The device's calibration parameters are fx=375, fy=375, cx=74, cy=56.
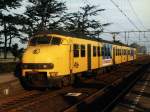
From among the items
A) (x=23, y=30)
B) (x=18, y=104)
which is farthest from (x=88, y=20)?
(x=18, y=104)

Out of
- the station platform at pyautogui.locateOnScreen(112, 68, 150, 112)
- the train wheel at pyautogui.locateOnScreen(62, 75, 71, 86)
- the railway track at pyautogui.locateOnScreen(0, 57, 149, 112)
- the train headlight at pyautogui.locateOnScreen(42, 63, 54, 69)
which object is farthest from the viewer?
the train wheel at pyautogui.locateOnScreen(62, 75, 71, 86)

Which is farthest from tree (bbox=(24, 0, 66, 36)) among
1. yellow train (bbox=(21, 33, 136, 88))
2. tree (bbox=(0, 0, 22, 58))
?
yellow train (bbox=(21, 33, 136, 88))

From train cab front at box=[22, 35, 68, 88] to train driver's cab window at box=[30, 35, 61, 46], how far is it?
8.4 inches

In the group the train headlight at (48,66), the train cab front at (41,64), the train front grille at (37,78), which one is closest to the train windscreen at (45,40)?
the train cab front at (41,64)

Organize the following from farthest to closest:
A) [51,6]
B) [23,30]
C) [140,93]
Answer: [51,6] < [23,30] < [140,93]

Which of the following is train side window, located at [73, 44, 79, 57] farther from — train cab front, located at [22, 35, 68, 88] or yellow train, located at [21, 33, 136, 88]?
train cab front, located at [22, 35, 68, 88]

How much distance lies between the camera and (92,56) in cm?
2570

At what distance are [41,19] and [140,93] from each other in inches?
1275

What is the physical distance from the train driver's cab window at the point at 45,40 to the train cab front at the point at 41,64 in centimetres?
21

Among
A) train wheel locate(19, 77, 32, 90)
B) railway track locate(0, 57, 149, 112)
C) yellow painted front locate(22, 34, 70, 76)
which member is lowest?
railway track locate(0, 57, 149, 112)

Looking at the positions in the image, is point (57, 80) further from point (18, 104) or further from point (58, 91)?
point (18, 104)

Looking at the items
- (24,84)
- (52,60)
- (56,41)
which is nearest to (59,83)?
(52,60)

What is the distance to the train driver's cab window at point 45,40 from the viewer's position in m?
19.7

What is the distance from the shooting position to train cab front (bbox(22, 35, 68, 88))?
18.3 m
